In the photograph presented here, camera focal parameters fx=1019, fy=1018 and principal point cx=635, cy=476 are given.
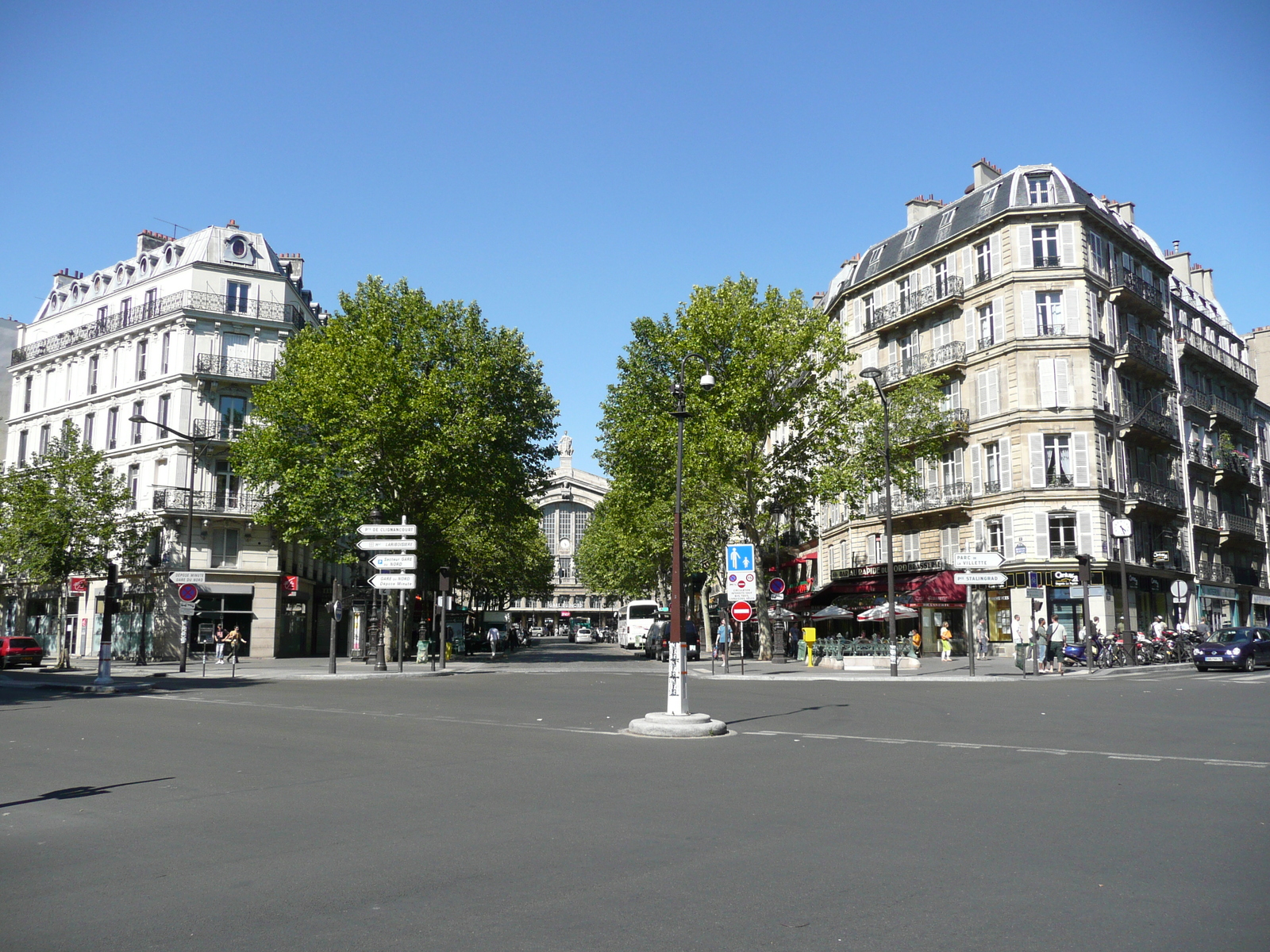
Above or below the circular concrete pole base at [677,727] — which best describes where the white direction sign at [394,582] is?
above

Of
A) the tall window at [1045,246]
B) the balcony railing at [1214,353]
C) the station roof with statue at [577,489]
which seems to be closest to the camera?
the tall window at [1045,246]

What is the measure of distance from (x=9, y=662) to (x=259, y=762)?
3405cm

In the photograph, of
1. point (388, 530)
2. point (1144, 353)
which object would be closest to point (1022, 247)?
point (1144, 353)

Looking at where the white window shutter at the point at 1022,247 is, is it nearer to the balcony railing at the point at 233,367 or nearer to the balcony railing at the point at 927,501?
the balcony railing at the point at 927,501

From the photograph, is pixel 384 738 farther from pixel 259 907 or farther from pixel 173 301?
pixel 173 301

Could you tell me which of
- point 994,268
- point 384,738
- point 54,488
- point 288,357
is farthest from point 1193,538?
point 54,488

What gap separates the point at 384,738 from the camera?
13.2 metres

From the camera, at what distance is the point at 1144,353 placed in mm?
45500

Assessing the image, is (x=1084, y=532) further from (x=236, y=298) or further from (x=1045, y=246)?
(x=236, y=298)

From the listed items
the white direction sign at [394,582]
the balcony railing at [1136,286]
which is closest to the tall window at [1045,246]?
the balcony railing at [1136,286]

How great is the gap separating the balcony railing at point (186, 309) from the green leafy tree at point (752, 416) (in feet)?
55.8

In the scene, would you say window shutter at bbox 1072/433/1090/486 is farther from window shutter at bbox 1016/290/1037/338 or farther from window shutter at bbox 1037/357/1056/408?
window shutter at bbox 1016/290/1037/338

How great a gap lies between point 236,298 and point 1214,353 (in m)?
51.4

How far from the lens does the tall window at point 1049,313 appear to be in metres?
42.3
